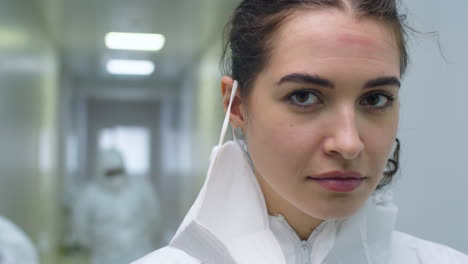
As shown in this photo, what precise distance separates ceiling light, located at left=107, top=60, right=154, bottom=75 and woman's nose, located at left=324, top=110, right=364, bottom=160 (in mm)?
5815

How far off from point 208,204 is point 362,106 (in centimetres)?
28

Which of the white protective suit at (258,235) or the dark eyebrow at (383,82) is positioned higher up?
the dark eyebrow at (383,82)

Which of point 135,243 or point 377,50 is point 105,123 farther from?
point 377,50

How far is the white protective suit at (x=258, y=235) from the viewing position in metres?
0.81

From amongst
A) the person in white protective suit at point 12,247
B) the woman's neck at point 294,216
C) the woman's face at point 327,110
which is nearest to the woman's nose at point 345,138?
the woman's face at point 327,110

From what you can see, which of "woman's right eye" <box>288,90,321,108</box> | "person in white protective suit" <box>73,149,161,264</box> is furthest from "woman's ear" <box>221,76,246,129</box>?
"person in white protective suit" <box>73,149,161,264</box>

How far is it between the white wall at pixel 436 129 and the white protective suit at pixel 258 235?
0.25 metres

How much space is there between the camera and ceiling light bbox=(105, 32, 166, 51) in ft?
16.4

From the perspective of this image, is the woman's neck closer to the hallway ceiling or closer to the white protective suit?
the white protective suit

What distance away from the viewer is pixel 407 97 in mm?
1214

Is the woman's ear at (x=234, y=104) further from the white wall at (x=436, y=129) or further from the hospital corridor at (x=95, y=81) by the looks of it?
the hospital corridor at (x=95, y=81)

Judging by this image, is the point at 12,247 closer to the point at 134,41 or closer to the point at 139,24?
the point at 139,24

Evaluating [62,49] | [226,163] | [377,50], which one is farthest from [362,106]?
[62,49]

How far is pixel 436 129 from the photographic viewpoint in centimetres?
116
